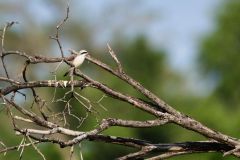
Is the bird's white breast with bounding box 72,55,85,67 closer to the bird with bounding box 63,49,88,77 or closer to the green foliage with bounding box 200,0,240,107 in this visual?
the bird with bounding box 63,49,88,77

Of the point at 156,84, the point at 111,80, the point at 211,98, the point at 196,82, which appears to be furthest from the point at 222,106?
the point at 196,82

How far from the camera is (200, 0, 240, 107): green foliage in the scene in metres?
12.3

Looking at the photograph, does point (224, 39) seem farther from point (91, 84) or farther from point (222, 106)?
point (91, 84)

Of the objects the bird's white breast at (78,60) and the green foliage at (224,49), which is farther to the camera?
the green foliage at (224,49)

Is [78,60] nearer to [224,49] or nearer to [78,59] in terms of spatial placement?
[78,59]

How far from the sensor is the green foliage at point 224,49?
12344 millimetres

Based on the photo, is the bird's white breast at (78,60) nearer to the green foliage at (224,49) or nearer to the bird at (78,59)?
the bird at (78,59)

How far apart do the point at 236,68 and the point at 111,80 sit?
9.26ft

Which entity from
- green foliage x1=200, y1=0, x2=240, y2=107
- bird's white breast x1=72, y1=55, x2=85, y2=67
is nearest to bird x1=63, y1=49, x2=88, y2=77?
bird's white breast x1=72, y1=55, x2=85, y2=67

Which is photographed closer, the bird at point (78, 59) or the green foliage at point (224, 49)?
the bird at point (78, 59)

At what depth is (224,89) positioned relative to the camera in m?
11.5

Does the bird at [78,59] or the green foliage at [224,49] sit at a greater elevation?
the green foliage at [224,49]

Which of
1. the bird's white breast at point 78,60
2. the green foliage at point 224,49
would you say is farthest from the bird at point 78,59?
the green foliage at point 224,49

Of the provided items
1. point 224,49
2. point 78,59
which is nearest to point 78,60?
point 78,59
